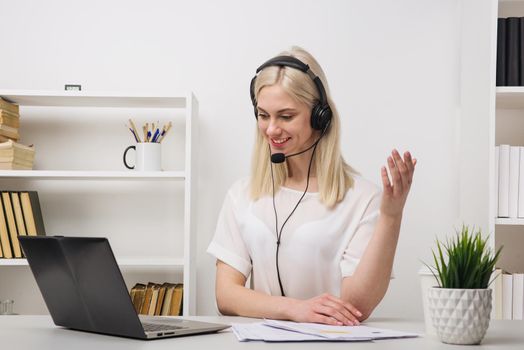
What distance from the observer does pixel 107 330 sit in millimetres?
1441

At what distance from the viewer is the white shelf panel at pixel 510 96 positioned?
9.43 ft

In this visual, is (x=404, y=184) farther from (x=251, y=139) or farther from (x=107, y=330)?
(x=251, y=139)

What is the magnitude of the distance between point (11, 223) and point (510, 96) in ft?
6.72

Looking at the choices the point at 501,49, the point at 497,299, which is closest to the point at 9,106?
the point at 501,49

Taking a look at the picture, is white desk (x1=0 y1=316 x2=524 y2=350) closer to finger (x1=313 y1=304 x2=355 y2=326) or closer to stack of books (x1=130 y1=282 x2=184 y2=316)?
finger (x1=313 y1=304 x2=355 y2=326)

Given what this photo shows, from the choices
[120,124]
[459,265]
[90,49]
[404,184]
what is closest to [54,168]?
[120,124]

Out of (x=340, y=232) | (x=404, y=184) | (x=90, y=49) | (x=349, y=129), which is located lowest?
(x=340, y=232)

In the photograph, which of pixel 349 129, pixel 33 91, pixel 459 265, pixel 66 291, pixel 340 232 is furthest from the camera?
pixel 349 129

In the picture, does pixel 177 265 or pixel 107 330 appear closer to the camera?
pixel 107 330

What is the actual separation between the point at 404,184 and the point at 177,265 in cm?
174

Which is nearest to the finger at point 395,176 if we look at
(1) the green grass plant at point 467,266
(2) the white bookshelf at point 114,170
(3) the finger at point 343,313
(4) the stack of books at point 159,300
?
(1) the green grass plant at point 467,266

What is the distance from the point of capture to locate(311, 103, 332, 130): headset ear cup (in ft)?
7.22

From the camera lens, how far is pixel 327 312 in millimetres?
1726

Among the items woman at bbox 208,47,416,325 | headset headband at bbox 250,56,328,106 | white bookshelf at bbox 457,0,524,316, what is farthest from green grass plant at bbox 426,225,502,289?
white bookshelf at bbox 457,0,524,316
